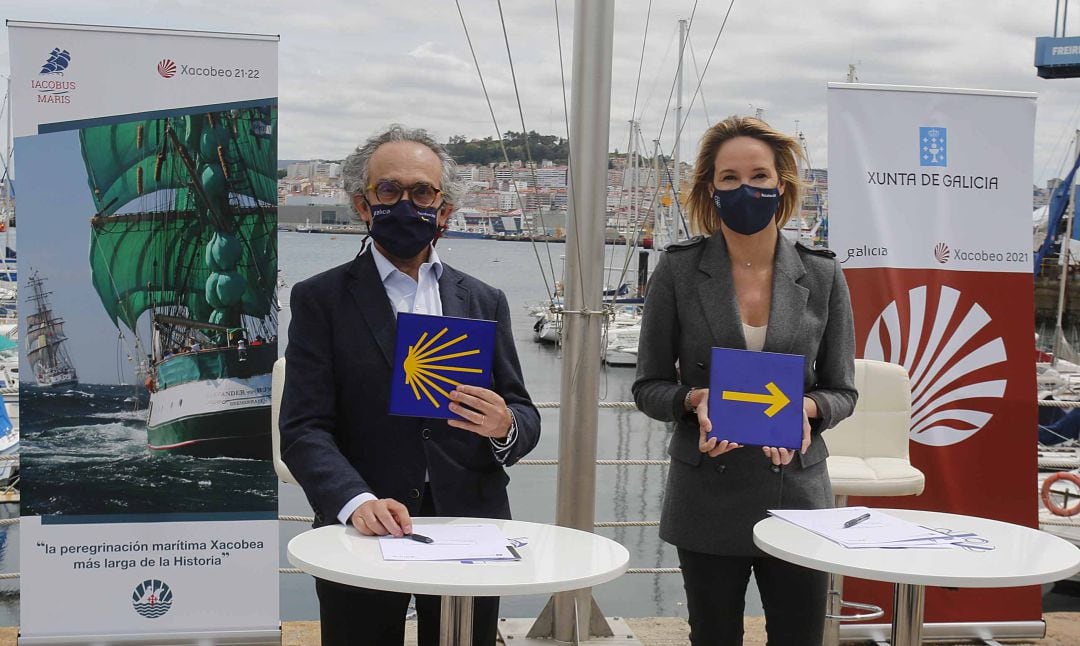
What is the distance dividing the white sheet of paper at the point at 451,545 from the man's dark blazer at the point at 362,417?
0.11m

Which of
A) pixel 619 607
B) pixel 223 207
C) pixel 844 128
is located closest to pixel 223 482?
pixel 223 207

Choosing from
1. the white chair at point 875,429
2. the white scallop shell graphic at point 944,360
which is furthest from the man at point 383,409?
the white scallop shell graphic at point 944,360

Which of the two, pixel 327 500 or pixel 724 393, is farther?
pixel 724 393

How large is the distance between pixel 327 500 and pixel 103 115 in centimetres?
207

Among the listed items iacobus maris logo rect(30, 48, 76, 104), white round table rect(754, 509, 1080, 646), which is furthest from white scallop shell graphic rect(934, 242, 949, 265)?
iacobus maris logo rect(30, 48, 76, 104)

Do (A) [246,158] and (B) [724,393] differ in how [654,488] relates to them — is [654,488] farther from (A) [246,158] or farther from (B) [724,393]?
(B) [724,393]

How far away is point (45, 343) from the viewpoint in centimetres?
343

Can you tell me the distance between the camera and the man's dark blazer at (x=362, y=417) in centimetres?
195

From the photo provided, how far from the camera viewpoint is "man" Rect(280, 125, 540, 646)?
194 cm

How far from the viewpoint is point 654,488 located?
51.4ft

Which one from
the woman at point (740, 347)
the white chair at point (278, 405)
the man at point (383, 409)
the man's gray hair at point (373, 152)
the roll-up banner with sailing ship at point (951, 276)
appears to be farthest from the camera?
the roll-up banner with sailing ship at point (951, 276)

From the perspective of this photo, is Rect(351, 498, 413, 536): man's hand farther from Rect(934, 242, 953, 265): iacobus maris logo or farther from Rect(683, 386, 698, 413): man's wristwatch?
Rect(934, 242, 953, 265): iacobus maris logo

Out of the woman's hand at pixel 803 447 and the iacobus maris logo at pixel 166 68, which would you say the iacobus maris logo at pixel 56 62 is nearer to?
the iacobus maris logo at pixel 166 68

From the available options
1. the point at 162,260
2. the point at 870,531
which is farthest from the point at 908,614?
the point at 162,260
